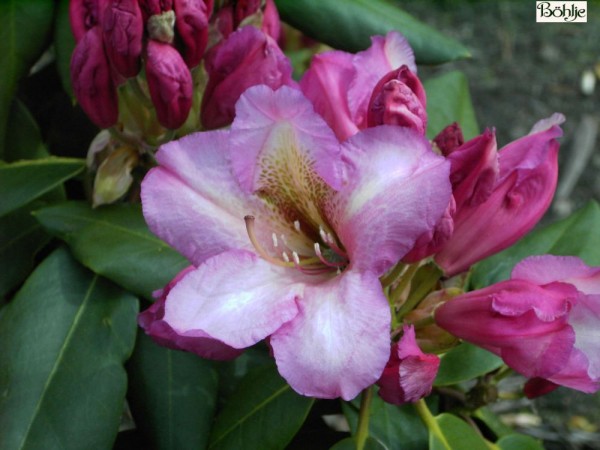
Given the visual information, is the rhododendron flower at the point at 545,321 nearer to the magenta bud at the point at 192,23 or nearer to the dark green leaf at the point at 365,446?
the dark green leaf at the point at 365,446

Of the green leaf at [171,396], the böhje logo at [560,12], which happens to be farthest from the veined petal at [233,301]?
the böhje logo at [560,12]

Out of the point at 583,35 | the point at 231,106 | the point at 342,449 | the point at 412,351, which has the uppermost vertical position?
the point at 231,106

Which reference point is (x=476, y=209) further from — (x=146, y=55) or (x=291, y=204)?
(x=146, y=55)

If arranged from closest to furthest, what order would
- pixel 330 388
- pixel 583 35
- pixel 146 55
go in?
1. pixel 330 388
2. pixel 146 55
3. pixel 583 35

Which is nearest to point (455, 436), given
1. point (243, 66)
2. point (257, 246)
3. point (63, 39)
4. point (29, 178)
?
point (257, 246)

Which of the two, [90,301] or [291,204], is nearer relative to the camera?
[291,204]

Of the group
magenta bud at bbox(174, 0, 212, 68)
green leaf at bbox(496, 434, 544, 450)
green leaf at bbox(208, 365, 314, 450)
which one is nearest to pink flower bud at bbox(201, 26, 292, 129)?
magenta bud at bbox(174, 0, 212, 68)

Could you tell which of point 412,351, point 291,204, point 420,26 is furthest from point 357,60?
point 420,26
